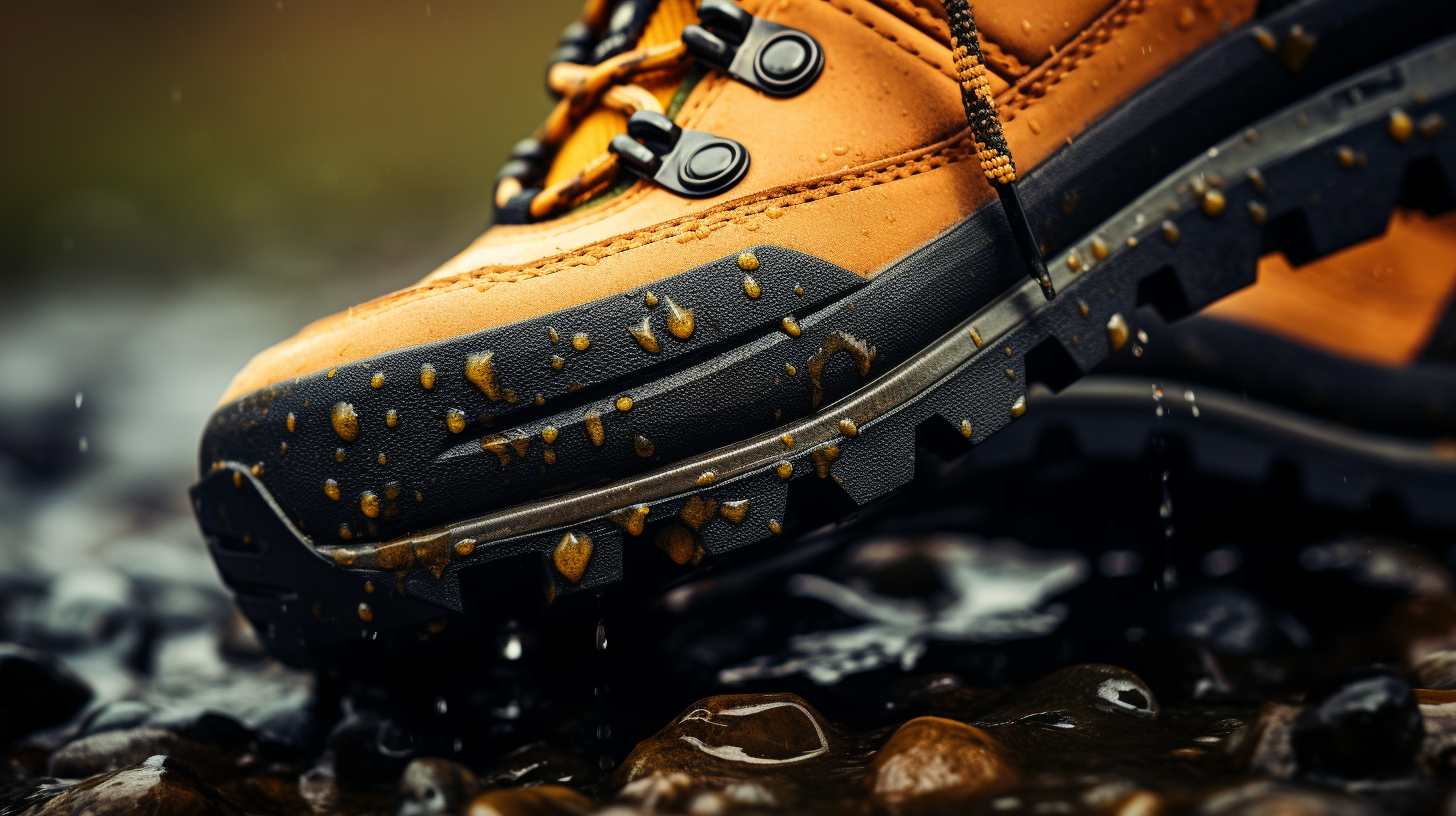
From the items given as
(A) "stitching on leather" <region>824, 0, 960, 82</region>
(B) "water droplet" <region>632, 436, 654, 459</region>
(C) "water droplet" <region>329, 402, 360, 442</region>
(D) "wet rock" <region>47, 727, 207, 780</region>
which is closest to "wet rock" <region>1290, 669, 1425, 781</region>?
(B) "water droplet" <region>632, 436, 654, 459</region>

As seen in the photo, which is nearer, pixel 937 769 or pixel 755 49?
pixel 937 769

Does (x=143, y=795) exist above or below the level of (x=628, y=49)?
below

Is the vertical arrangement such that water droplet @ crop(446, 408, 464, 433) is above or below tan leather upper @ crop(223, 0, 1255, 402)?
below

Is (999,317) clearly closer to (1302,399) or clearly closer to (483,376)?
(483,376)

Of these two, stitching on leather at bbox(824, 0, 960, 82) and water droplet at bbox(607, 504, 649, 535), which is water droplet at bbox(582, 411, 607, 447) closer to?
water droplet at bbox(607, 504, 649, 535)

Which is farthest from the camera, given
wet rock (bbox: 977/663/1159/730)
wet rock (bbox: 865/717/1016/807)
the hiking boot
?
the hiking boot

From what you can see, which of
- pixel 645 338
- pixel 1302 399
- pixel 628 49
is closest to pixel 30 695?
pixel 645 338

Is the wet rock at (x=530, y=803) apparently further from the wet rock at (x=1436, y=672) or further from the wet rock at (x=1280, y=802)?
the wet rock at (x=1436, y=672)

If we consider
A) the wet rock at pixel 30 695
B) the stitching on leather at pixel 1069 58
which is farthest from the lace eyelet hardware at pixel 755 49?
the wet rock at pixel 30 695
